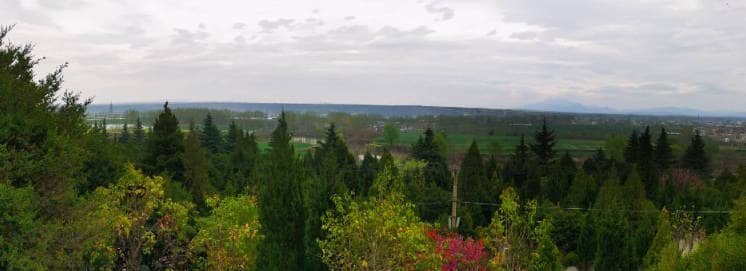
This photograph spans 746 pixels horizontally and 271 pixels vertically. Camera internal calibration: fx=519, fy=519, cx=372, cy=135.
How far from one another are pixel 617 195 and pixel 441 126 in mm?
109328

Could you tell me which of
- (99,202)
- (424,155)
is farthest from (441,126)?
(99,202)

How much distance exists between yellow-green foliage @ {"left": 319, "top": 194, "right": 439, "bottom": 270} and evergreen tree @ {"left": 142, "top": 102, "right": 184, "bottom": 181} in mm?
20706

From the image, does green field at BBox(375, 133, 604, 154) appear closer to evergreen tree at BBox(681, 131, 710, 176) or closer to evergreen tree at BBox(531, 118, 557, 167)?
evergreen tree at BBox(681, 131, 710, 176)

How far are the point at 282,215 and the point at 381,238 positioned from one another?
18.9ft

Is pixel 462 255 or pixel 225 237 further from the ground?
pixel 462 255

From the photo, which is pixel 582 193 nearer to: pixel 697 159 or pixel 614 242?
pixel 614 242

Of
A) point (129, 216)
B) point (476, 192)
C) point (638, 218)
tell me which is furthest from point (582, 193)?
point (129, 216)

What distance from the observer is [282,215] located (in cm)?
1708

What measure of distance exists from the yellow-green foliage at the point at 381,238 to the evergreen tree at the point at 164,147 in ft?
67.9

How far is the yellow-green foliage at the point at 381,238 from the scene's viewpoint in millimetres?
11805

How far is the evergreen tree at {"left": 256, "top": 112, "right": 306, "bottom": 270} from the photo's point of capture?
16.6m

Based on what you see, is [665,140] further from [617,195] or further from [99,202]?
[99,202]

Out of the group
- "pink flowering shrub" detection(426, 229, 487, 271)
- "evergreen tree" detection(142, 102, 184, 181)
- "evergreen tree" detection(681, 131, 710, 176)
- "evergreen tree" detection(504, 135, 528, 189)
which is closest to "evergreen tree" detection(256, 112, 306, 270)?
"pink flowering shrub" detection(426, 229, 487, 271)

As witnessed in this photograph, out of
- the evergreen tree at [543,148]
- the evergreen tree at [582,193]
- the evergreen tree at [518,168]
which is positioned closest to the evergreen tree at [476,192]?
the evergreen tree at [582,193]
